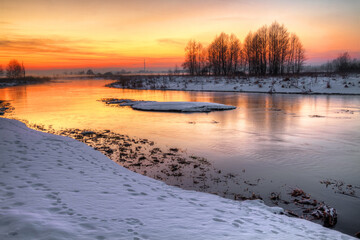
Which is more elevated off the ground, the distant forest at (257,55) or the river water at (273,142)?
the distant forest at (257,55)

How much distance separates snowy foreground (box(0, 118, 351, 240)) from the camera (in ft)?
13.1

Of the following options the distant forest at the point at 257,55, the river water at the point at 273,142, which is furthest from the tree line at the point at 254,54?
the river water at the point at 273,142

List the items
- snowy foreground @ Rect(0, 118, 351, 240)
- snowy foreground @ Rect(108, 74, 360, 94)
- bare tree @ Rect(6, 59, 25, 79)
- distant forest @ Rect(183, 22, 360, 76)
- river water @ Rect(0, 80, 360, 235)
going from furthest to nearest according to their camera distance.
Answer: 1. bare tree @ Rect(6, 59, 25, 79)
2. distant forest @ Rect(183, 22, 360, 76)
3. snowy foreground @ Rect(108, 74, 360, 94)
4. river water @ Rect(0, 80, 360, 235)
5. snowy foreground @ Rect(0, 118, 351, 240)

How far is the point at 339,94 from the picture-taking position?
3612 centimetres

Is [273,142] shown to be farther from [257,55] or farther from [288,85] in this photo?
[257,55]

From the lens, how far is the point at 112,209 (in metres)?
4.91

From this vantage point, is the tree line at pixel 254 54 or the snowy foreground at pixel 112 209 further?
the tree line at pixel 254 54

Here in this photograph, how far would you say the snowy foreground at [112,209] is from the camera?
400cm

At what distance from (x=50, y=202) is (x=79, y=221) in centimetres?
105

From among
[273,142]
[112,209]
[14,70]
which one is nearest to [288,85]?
[273,142]

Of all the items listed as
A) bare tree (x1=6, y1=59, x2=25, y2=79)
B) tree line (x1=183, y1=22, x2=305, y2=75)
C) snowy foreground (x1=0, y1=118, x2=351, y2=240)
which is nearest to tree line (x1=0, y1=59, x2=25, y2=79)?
bare tree (x1=6, y1=59, x2=25, y2=79)

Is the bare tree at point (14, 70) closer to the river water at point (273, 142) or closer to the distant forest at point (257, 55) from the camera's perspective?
the distant forest at point (257, 55)

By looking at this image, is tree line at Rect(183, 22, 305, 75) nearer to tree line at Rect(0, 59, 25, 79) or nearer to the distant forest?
the distant forest

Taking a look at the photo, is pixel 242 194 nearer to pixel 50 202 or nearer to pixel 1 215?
pixel 50 202
